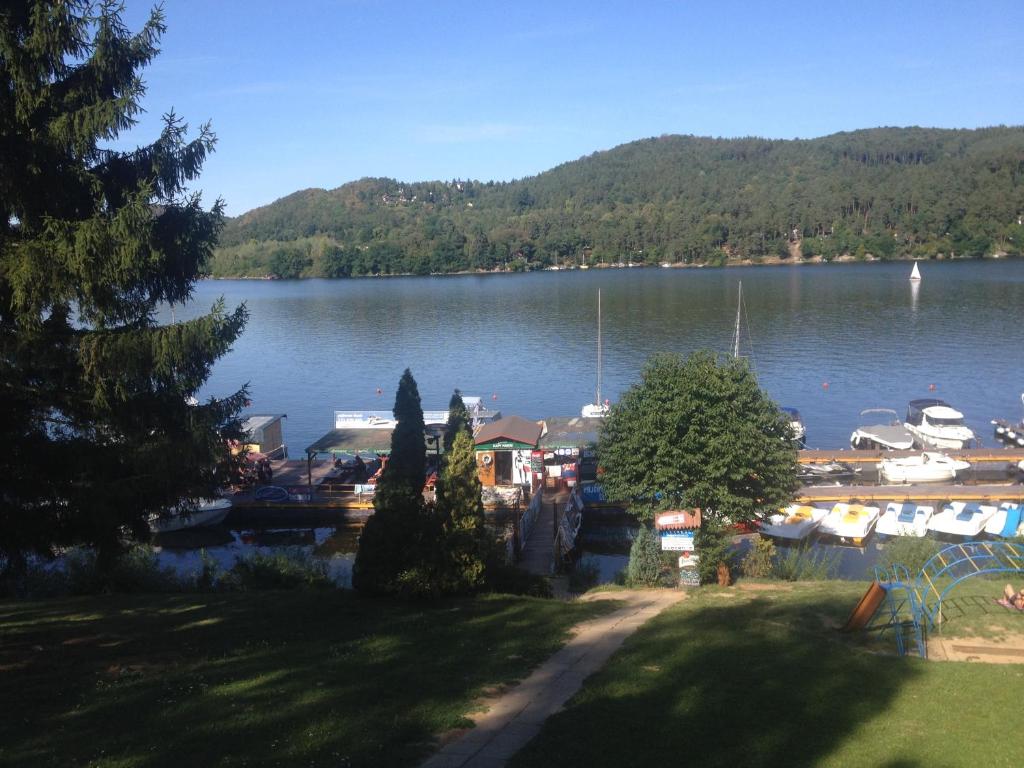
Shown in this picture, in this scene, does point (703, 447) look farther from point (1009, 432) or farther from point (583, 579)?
point (1009, 432)

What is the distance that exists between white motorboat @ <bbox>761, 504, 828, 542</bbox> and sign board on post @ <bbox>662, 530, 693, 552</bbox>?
9.36 m

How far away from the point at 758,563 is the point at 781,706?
10407 mm

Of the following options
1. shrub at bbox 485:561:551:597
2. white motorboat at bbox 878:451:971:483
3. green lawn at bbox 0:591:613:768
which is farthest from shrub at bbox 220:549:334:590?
white motorboat at bbox 878:451:971:483

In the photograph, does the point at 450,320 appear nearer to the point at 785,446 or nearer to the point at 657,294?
the point at 657,294

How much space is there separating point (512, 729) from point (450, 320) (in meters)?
77.4

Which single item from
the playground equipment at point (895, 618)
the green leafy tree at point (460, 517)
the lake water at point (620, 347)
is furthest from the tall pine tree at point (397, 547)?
the lake water at point (620, 347)

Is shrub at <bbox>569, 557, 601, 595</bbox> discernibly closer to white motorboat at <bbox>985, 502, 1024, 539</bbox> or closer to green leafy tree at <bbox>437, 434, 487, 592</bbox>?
green leafy tree at <bbox>437, 434, 487, 592</bbox>

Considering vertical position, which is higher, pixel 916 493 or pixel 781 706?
pixel 781 706

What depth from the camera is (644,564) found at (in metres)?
16.7

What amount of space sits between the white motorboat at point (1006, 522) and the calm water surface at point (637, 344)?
13931 mm

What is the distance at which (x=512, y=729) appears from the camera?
721cm

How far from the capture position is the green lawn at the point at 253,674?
6582 mm

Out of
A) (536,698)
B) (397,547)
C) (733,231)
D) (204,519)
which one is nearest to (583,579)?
(397,547)

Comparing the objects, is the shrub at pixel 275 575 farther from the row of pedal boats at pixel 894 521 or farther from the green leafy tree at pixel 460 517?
the row of pedal boats at pixel 894 521
